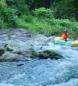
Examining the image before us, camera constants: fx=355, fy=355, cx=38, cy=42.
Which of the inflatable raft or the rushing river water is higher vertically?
the rushing river water

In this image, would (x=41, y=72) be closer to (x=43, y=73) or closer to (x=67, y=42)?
(x=43, y=73)

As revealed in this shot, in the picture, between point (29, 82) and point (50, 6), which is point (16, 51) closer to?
point (29, 82)

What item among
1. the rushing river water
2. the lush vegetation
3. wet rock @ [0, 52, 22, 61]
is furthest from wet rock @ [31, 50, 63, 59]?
the lush vegetation

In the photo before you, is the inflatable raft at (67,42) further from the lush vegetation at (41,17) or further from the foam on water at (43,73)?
the lush vegetation at (41,17)

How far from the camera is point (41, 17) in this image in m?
23.7

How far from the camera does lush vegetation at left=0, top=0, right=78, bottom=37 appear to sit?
21.1 m

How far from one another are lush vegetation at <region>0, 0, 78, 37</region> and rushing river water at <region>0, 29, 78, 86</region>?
24.7 ft

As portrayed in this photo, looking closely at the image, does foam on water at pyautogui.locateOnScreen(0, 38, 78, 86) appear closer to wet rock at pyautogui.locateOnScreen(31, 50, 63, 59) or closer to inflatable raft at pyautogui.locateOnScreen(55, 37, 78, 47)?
wet rock at pyautogui.locateOnScreen(31, 50, 63, 59)

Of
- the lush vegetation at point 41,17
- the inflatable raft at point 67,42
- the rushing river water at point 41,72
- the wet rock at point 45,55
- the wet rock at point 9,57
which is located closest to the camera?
the rushing river water at point 41,72

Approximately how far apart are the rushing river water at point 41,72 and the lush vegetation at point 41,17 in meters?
7.54

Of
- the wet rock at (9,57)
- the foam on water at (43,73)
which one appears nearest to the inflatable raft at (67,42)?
the foam on water at (43,73)

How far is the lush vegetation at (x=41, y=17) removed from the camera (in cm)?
2109

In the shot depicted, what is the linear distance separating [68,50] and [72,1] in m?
12.2

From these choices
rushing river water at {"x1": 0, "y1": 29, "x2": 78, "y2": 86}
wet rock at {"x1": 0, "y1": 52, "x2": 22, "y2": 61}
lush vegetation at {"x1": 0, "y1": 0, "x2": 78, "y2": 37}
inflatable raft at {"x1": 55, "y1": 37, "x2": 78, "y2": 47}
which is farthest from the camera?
lush vegetation at {"x1": 0, "y1": 0, "x2": 78, "y2": 37}
